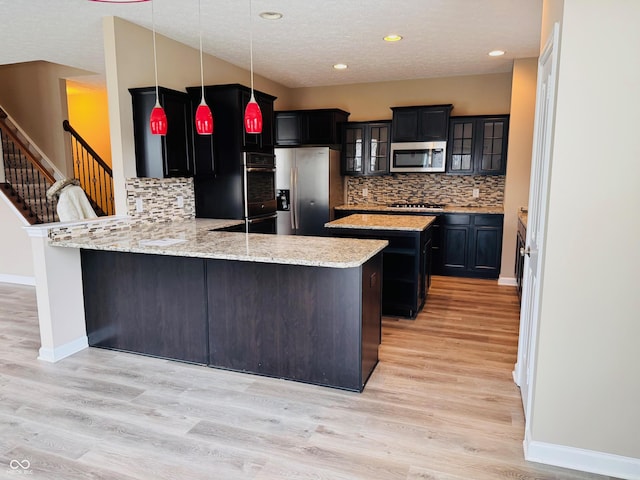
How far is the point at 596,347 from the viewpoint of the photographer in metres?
1.99

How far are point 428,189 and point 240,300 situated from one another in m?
4.28

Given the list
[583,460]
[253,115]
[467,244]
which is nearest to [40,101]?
[253,115]

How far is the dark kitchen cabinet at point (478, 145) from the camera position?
18.9 feet

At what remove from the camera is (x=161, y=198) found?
14.3 ft

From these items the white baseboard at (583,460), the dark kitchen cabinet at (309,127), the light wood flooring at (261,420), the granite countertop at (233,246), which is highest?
the dark kitchen cabinet at (309,127)

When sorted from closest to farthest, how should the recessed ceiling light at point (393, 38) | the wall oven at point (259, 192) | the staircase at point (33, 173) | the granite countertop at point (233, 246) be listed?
the granite countertop at point (233, 246)
the recessed ceiling light at point (393, 38)
the wall oven at point (259, 192)
the staircase at point (33, 173)

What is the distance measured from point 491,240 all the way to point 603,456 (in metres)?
3.89

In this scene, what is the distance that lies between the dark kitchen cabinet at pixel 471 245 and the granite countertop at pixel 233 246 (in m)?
2.96

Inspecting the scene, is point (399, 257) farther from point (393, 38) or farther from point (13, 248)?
point (13, 248)

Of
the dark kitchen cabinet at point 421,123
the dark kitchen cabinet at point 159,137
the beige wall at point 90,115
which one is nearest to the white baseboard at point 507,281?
the dark kitchen cabinet at point 421,123

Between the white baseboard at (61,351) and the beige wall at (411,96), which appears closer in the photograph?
the white baseboard at (61,351)

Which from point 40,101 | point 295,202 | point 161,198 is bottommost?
point 295,202

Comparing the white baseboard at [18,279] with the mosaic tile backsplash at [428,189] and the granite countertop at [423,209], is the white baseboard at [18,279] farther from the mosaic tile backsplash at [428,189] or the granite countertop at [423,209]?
the mosaic tile backsplash at [428,189]

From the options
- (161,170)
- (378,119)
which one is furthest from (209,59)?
(378,119)
